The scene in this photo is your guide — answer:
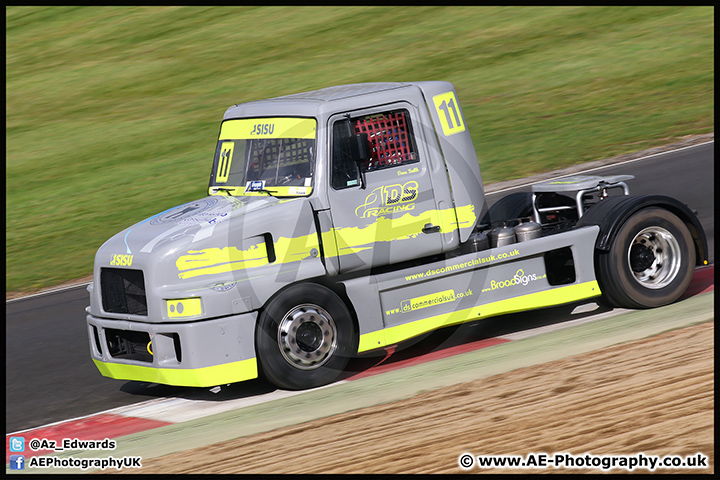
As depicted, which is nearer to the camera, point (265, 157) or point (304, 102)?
point (304, 102)

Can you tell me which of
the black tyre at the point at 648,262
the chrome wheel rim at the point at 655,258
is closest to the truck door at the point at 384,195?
the black tyre at the point at 648,262

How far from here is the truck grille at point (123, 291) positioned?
7336 mm

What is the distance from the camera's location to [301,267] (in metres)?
7.44

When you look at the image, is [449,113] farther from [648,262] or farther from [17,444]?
[17,444]

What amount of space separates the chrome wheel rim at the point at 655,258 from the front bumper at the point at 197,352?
384 cm

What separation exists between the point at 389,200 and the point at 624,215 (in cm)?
231

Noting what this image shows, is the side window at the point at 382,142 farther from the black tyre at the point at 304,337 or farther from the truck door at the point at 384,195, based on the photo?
the black tyre at the point at 304,337

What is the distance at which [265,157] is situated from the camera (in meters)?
7.96

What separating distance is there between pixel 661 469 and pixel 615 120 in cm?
1483

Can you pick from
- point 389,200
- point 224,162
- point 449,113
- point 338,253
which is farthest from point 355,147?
point 224,162

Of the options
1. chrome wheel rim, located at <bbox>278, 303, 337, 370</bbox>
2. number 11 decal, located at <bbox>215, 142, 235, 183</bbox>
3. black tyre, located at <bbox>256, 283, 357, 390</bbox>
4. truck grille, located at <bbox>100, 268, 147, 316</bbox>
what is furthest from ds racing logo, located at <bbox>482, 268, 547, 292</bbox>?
truck grille, located at <bbox>100, 268, 147, 316</bbox>

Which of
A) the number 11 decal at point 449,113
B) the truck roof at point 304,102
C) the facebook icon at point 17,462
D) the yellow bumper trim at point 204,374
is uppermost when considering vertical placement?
the truck roof at point 304,102
